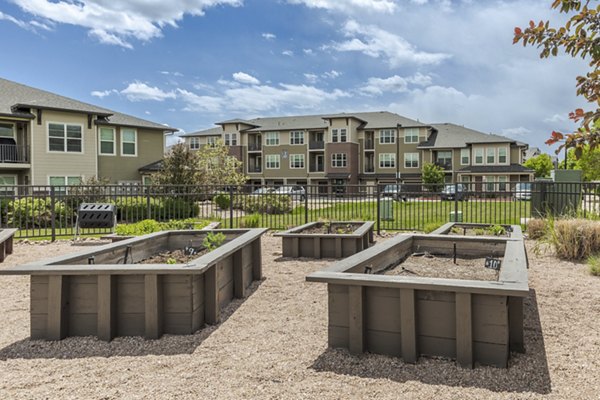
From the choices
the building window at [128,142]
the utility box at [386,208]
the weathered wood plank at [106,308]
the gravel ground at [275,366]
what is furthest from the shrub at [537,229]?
the building window at [128,142]

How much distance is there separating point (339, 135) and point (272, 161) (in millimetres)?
9381

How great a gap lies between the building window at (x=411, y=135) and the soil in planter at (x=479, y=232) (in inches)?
1814

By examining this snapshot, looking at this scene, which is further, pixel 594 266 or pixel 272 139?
pixel 272 139

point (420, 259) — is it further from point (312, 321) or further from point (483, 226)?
point (483, 226)

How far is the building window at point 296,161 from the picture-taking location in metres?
56.5

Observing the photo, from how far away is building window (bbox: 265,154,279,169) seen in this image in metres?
57.4

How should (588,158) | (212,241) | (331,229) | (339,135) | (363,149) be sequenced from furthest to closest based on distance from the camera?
(363,149)
(339,135)
(331,229)
(588,158)
(212,241)

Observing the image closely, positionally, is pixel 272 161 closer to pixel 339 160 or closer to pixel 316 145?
pixel 316 145

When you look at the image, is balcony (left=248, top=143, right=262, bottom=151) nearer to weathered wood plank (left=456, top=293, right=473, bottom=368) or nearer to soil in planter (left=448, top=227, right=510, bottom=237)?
soil in planter (left=448, top=227, right=510, bottom=237)

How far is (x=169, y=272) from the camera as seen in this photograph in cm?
Answer: 439

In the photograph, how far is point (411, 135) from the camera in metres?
53.8

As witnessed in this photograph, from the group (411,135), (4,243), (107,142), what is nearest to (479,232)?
(4,243)

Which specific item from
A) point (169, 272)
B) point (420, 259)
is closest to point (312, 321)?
point (169, 272)

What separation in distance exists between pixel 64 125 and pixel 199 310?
24.5 meters
